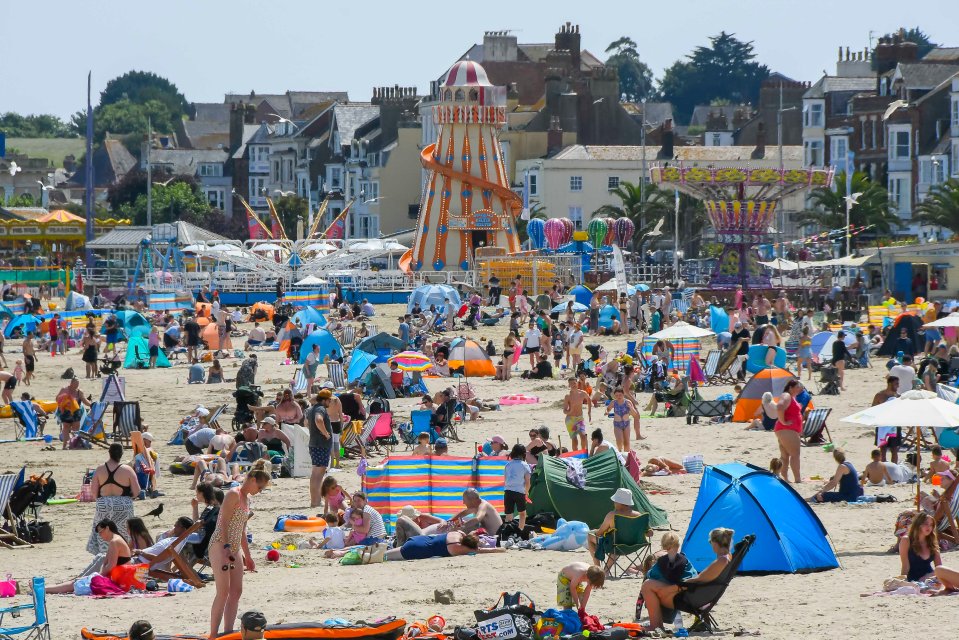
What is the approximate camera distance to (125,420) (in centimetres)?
2208

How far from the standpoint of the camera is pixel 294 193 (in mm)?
86875

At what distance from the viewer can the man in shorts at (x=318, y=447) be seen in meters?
16.9

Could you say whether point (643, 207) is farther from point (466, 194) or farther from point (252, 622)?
point (252, 622)

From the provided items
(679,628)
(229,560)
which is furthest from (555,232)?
(229,560)

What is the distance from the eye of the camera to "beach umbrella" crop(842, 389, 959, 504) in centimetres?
1401

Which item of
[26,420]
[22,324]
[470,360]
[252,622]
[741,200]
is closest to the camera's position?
[252,622]

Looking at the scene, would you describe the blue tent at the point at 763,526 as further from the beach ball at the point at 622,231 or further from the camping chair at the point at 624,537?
the beach ball at the point at 622,231

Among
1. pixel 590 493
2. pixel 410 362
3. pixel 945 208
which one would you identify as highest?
pixel 945 208

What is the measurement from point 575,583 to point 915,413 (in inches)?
172

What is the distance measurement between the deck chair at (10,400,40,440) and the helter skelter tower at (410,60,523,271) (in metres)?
33.1

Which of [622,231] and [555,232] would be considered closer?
[622,231]

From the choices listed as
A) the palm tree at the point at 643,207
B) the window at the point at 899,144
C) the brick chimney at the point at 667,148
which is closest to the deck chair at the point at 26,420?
the palm tree at the point at 643,207

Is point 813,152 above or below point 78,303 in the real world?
above

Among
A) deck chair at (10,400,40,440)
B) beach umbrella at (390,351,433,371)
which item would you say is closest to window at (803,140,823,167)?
beach umbrella at (390,351,433,371)
